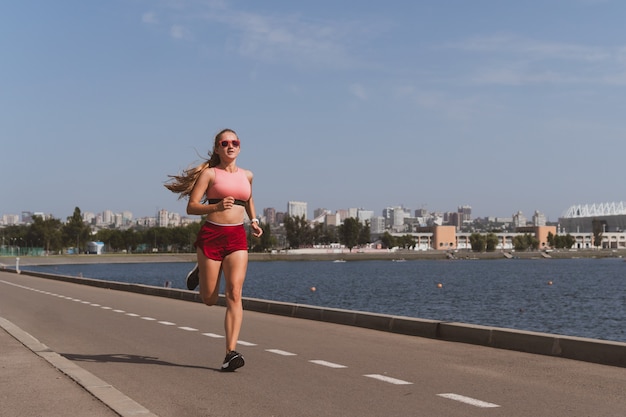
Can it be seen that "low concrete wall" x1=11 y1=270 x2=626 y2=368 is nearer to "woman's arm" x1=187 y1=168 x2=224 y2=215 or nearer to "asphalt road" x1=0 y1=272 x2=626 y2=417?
"asphalt road" x1=0 y1=272 x2=626 y2=417

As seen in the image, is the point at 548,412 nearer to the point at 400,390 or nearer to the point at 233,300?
the point at 400,390

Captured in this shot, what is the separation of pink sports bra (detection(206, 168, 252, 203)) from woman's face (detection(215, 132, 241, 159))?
180 mm

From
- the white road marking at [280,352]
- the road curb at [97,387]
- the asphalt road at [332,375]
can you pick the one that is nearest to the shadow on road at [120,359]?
the asphalt road at [332,375]

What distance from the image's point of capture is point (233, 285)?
30.6 ft

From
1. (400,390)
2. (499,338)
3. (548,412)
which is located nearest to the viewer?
(548,412)

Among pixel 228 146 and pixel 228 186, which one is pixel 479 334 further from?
pixel 228 146

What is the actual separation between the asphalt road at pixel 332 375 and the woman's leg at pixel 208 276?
863mm

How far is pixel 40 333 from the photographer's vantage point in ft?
52.5

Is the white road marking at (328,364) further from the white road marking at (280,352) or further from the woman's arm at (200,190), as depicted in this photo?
the woman's arm at (200,190)

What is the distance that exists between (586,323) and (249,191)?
3529 cm

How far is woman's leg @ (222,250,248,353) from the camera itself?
365 inches

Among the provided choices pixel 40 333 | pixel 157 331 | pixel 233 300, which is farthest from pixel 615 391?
pixel 40 333

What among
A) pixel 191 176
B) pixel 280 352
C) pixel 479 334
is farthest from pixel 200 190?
pixel 479 334

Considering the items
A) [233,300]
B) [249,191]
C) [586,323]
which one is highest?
[249,191]
